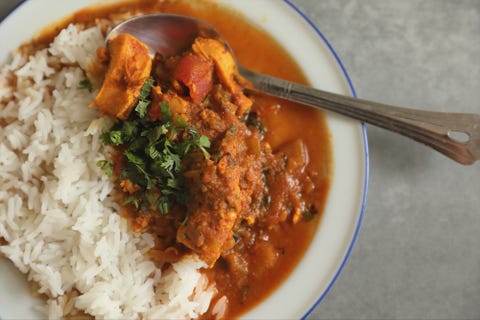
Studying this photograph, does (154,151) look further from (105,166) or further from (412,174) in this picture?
(412,174)

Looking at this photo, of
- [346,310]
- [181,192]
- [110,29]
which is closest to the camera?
[181,192]

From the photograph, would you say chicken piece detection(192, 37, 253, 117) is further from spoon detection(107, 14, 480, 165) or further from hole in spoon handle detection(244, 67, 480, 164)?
hole in spoon handle detection(244, 67, 480, 164)

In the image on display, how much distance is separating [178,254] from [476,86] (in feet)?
8.44

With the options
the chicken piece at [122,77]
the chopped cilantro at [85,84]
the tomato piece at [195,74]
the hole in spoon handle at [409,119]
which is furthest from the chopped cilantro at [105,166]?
the hole in spoon handle at [409,119]

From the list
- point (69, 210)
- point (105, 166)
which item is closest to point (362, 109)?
point (105, 166)

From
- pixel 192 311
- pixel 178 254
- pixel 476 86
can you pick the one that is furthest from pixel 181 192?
pixel 476 86

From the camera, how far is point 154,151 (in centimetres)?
294

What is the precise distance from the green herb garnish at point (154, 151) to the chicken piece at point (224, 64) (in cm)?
39

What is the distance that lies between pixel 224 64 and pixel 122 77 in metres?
0.66

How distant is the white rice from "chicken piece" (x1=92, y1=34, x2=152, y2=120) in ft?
0.53

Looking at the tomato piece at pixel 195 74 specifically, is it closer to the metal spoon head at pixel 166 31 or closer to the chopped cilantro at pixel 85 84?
the metal spoon head at pixel 166 31

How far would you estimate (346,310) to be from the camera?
3.64m

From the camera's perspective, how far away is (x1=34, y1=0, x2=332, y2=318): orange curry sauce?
327 cm

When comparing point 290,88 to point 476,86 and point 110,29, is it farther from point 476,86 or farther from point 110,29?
point 476,86
